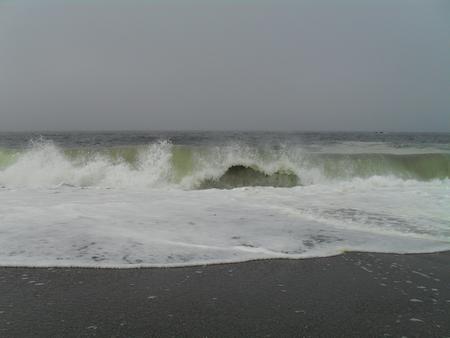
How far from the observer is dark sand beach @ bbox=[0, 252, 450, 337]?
2.51m

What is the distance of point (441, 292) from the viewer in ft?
10.5

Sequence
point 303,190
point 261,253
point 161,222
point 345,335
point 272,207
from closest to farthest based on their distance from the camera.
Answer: point 345,335
point 261,253
point 161,222
point 272,207
point 303,190

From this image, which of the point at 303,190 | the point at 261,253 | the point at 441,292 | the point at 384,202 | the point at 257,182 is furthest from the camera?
the point at 257,182

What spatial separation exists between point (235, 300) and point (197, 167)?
35.5ft

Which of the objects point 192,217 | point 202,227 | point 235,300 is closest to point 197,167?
point 192,217

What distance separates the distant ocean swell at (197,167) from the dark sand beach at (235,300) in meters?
8.19

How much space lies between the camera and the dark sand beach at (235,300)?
2.51 meters

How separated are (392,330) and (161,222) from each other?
12.4 ft

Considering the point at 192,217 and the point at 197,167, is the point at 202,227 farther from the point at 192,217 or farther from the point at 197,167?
the point at 197,167

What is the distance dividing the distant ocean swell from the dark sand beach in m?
8.19

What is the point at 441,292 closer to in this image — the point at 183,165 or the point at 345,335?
the point at 345,335

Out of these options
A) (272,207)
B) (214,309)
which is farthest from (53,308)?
(272,207)

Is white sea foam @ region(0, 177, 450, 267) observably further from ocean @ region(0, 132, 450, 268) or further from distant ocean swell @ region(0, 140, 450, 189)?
distant ocean swell @ region(0, 140, 450, 189)

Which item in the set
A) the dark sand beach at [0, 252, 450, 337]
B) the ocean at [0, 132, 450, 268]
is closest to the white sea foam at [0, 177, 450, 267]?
the ocean at [0, 132, 450, 268]
